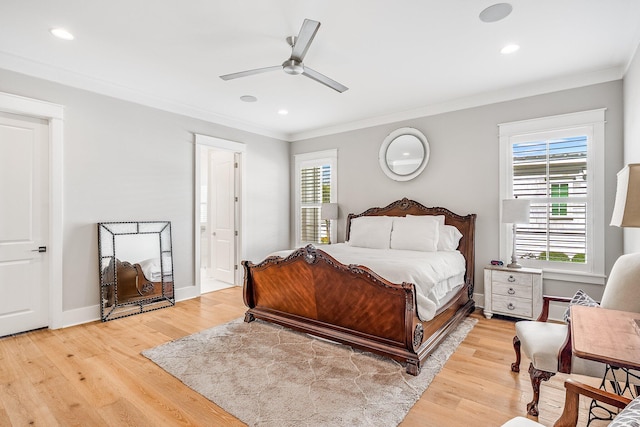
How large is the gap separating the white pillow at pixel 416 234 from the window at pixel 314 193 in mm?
1584

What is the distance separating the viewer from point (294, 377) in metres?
2.42

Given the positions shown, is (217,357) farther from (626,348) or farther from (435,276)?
(626,348)

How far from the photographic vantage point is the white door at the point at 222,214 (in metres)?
5.46

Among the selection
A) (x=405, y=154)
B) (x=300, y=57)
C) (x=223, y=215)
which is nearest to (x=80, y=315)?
(x=223, y=215)

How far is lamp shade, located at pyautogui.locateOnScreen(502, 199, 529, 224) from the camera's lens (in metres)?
3.50

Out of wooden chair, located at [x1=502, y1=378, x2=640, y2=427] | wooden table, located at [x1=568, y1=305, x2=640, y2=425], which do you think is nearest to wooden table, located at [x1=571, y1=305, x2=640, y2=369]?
wooden table, located at [x1=568, y1=305, x2=640, y2=425]

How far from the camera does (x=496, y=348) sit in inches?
116

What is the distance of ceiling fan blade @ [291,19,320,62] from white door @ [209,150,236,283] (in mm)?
3107

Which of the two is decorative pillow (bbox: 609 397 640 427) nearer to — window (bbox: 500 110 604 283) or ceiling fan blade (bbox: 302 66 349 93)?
ceiling fan blade (bbox: 302 66 349 93)

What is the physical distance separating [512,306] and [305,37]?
353cm

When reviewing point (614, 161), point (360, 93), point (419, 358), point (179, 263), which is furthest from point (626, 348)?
point (179, 263)

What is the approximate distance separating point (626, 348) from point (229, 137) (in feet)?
16.6

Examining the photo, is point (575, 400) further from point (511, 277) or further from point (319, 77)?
point (319, 77)

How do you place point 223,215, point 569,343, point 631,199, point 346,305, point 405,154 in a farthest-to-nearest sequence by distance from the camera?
point 223,215, point 405,154, point 346,305, point 569,343, point 631,199
